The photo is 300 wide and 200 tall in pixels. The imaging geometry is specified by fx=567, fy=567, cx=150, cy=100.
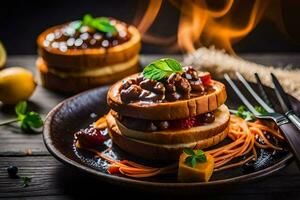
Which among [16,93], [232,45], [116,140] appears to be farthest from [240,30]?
[116,140]

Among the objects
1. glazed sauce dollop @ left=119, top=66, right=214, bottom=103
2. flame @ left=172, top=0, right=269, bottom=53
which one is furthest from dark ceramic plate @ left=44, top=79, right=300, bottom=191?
flame @ left=172, top=0, right=269, bottom=53

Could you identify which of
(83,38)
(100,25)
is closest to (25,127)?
(83,38)

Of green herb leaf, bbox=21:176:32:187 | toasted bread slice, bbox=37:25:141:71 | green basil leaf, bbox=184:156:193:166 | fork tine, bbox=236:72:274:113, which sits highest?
green basil leaf, bbox=184:156:193:166

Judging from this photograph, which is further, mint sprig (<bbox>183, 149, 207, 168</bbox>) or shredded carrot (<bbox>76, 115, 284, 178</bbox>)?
shredded carrot (<bbox>76, 115, 284, 178</bbox>)

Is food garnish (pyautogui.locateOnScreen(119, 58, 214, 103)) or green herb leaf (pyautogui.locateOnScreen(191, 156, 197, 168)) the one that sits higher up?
food garnish (pyautogui.locateOnScreen(119, 58, 214, 103))

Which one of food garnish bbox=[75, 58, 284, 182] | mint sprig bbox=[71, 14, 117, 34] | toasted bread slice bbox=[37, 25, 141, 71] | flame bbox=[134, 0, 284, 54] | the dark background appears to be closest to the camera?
food garnish bbox=[75, 58, 284, 182]

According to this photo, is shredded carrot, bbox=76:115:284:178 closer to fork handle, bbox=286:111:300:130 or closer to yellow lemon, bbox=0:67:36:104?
fork handle, bbox=286:111:300:130

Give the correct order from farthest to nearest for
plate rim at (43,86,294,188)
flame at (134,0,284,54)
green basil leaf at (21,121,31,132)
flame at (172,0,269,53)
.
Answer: flame at (134,0,284,54)
flame at (172,0,269,53)
green basil leaf at (21,121,31,132)
plate rim at (43,86,294,188)
